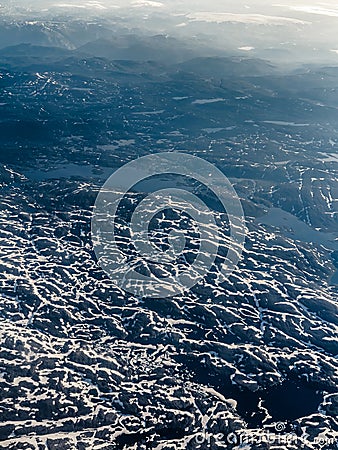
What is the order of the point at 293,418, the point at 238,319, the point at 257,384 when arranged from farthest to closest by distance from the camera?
the point at 238,319, the point at 257,384, the point at 293,418

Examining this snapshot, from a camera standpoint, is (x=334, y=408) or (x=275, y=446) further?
(x=334, y=408)

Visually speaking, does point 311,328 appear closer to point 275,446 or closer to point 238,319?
point 238,319

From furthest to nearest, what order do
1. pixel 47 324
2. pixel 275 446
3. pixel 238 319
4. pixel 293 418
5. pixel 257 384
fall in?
pixel 238 319 < pixel 47 324 < pixel 257 384 < pixel 293 418 < pixel 275 446

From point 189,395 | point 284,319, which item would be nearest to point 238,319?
point 284,319

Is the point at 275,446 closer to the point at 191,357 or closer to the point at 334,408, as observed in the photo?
the point at 334,408

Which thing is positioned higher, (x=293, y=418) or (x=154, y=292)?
(x=154, y=292)

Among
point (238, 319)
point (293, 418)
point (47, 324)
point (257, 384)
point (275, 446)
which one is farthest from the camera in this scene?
point (238, 319)

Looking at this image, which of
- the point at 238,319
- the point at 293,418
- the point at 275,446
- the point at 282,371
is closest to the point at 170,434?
the point at 275,446

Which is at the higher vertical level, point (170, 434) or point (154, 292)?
point (154, 292)

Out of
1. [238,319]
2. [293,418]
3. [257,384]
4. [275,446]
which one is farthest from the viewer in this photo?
[238,319]
